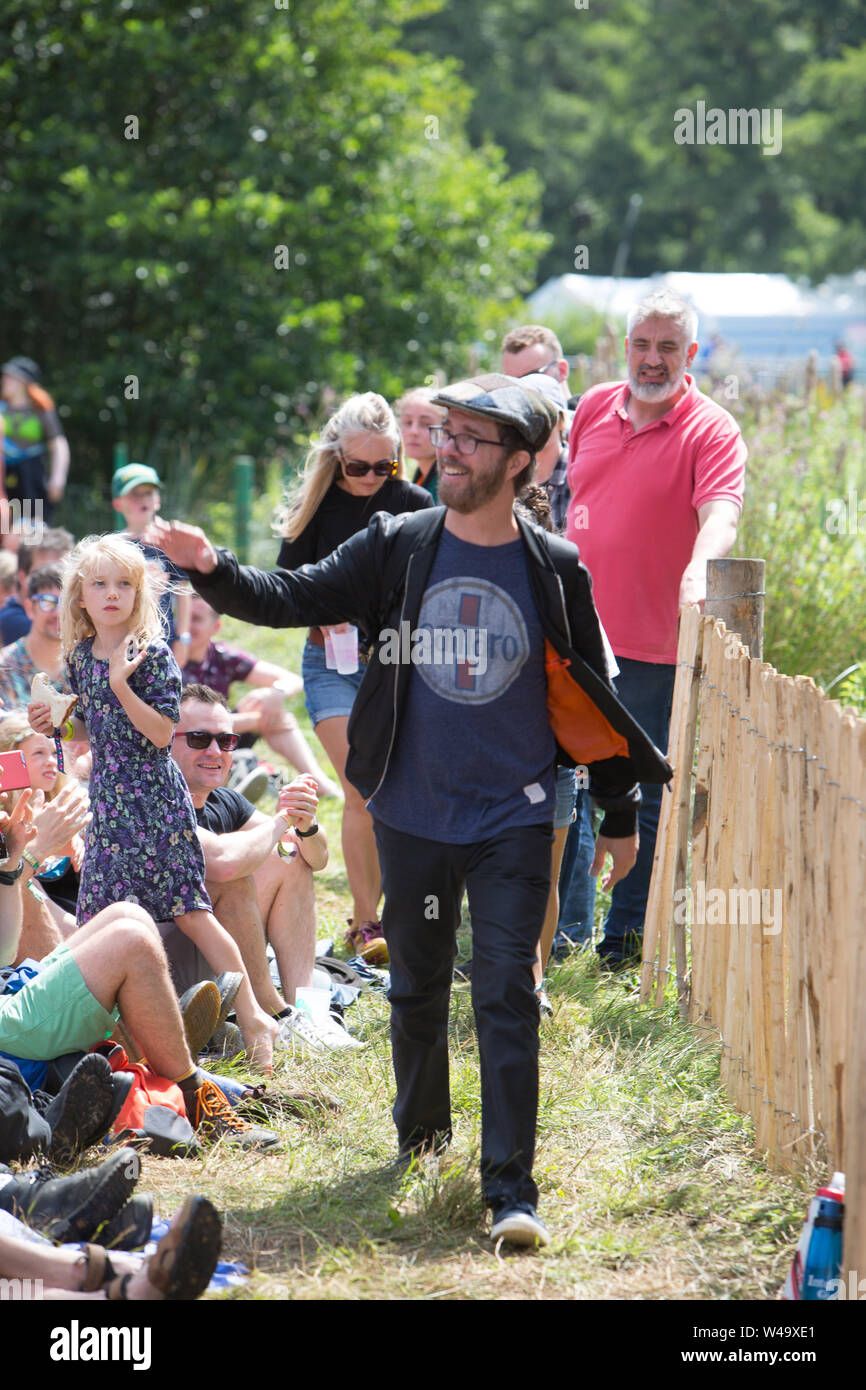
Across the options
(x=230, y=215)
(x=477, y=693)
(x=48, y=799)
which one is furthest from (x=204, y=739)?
(x=230, y=215)

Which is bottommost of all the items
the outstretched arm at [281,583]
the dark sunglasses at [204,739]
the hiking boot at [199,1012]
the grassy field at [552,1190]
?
the grassy field at [552,1190]

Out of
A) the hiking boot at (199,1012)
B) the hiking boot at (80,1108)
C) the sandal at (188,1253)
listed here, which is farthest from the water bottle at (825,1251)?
the hiking boot at (199,1012)

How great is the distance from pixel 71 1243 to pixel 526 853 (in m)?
1.30

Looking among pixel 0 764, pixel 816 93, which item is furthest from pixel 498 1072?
pixel 816 93

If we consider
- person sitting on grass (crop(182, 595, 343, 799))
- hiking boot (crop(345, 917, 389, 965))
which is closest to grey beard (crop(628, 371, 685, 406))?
hiking boot (crop(345, 917, 389, 965))

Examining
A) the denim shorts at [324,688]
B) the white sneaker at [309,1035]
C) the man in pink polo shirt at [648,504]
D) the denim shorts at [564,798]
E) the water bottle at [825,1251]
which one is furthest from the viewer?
the denim shorts at [324,688]

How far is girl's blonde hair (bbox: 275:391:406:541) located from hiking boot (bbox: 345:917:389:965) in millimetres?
1470

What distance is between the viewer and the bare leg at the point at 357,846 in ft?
19.1

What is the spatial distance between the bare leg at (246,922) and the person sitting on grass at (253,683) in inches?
111

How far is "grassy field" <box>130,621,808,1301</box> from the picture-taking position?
336 cm

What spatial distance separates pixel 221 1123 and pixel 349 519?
2.42 m

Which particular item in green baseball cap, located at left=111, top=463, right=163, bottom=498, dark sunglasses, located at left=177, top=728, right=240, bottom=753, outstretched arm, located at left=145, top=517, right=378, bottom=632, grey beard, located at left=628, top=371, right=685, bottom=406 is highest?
green baseball cap, located at left=111, top=463, right=163, bottom=498

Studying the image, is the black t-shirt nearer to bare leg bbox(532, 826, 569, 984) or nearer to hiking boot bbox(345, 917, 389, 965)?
hiking boot bbox(345, 917, 389, 965)

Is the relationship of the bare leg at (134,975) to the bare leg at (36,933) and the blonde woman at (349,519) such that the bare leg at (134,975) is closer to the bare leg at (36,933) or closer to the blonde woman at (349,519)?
the bare leg at (36,933)
